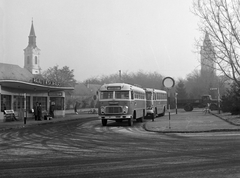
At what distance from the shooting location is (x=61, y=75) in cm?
7825

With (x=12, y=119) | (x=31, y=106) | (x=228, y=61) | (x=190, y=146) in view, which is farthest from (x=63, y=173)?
(x=31, y=106)

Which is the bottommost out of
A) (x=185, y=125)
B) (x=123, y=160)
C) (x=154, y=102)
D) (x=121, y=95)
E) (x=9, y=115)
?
(x=123, y=160)

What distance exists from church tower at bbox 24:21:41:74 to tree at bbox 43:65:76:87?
85.0 ft

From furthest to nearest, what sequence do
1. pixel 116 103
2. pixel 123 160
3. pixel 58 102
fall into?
pixel 58 102 → pixel 116 103 → pixel 123 160

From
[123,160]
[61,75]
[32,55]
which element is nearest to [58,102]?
[123,160]

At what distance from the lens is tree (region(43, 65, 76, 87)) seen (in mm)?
77688

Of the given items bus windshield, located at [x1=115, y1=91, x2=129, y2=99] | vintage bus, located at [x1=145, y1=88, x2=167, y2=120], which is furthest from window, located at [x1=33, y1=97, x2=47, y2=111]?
bus windshield, located at [x1=115, y1=91, x2=129, y2=99]

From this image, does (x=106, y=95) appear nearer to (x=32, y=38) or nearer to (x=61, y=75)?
Result: (x=61, y=75)

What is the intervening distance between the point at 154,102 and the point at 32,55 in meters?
79.0

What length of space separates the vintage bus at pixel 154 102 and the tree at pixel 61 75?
1677 inches

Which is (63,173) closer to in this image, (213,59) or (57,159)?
(57,159)

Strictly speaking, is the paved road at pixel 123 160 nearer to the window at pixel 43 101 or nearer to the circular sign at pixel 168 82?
the circular sign at pixel 168 82

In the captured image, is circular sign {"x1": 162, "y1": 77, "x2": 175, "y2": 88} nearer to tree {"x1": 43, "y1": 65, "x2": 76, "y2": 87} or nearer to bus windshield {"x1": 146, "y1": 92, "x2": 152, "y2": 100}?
bus windshield {"x1": 146, "y1": 92, "x2": 152, "y2": 100}

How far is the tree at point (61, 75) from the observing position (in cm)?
7769
